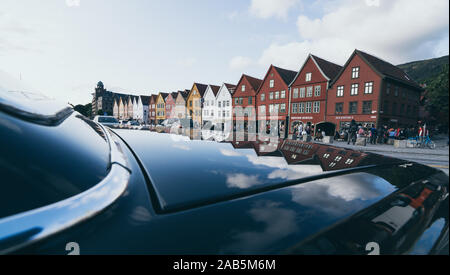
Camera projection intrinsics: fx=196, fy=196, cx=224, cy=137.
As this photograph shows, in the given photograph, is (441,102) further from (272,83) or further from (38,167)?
(272,83)

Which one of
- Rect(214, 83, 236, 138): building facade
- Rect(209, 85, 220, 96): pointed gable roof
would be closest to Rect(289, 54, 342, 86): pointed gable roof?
Rect(214, 83, 236, 138): building facade

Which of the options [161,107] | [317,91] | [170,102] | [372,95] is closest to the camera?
[372,95]

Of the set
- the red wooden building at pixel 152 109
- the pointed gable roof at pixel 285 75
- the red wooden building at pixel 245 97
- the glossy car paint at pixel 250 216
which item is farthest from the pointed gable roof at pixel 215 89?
the glossy car paint at pixel 250 216

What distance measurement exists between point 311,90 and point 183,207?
113 feet

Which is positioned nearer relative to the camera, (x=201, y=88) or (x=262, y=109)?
(x=262, y=109)

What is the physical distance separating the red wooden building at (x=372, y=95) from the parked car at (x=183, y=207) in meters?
1.63

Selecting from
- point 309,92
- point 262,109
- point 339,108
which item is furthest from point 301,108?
point 262,109

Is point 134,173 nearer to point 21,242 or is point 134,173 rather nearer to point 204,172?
point 204,172

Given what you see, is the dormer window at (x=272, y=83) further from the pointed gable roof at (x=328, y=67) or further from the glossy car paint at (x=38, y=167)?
the glossy car paint at (x=38, y=167)

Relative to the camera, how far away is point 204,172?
101cm

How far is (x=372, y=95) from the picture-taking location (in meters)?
9.27

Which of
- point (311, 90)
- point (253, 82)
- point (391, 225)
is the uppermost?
point (253, 82)
